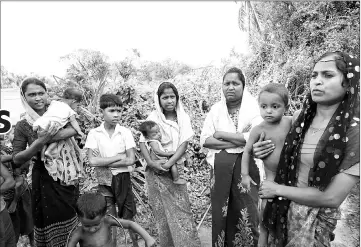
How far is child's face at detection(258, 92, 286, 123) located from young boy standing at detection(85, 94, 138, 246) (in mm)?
1551

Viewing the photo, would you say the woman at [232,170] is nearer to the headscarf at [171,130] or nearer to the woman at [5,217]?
the headscarf at [171,130]

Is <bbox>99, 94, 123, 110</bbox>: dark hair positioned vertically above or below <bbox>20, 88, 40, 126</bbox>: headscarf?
above

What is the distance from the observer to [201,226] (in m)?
4.92

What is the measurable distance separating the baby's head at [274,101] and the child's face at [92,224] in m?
1.43

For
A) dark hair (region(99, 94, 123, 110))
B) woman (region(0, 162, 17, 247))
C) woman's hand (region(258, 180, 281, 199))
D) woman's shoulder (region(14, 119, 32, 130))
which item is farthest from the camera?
dark hair (region(99, 94, 123, 110))

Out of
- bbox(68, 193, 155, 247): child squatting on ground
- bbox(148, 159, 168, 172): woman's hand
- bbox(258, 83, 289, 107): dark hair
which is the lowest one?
bbox(68, 193, 155, 247): child squatting on ground

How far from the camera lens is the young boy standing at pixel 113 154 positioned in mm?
3270

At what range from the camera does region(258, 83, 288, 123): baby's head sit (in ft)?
7.39

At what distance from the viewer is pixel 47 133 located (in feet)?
9.09

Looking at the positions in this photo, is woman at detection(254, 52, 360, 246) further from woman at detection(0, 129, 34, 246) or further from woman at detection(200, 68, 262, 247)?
woman at detection(0, 129, 34, 246)

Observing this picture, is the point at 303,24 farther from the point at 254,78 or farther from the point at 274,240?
the point at 274,240

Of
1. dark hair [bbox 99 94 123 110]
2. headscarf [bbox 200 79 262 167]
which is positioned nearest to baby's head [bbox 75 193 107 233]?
dark hair [bbox 99 94 123 110]

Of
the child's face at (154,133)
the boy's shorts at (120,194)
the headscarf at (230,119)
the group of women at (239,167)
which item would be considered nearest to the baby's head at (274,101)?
the group of women at (239,167)

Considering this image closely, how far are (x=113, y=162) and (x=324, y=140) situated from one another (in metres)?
2.05
